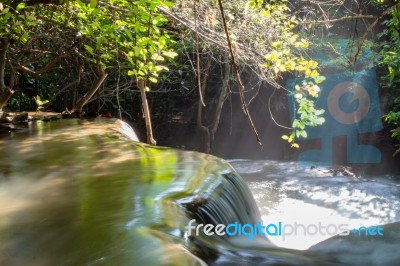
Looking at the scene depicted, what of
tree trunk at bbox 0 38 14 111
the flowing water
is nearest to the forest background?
tree trunk at bbox 0 38 14 111

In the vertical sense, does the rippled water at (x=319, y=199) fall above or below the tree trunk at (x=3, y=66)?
below

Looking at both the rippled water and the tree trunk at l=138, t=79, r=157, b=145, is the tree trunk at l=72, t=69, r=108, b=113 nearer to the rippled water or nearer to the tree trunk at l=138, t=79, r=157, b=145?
the tree trunk at l=138, t=79, r=157, b=145

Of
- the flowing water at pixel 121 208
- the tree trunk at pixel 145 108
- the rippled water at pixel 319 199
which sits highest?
the tree trunk at pixel 145 108

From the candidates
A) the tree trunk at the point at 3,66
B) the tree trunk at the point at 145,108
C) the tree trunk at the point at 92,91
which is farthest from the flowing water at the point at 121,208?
the tree trunk at the point at 92,91

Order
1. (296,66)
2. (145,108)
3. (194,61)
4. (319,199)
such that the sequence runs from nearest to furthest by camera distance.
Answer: (296,66)
(145,108)
(319,199)
(194,61)

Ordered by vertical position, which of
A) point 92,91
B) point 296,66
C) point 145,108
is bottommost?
point 145,108

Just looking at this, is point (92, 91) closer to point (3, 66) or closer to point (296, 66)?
point (3, 66)

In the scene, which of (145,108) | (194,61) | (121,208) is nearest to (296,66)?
(145,108)

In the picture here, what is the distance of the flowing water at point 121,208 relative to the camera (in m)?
1.90

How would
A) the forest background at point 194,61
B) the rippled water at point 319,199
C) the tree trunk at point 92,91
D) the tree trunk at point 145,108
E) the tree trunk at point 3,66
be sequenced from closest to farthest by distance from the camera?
1. the forest background at point 194,61
2. the tree trunk at point 3,66
3. the tree trunk at point 145,108
4. the rippled water at point 319,199
5. the tree trunk at point 92,91

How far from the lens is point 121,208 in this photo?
2414 mm

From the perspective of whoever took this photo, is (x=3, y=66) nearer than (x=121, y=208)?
No

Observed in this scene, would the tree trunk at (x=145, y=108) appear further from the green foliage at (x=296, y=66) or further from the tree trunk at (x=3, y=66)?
the green foliage at (x=296, y=66)

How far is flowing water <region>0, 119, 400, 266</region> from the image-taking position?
1.90 metres
